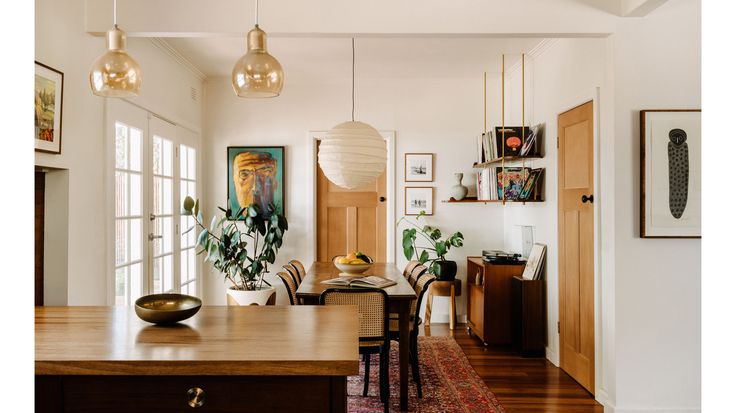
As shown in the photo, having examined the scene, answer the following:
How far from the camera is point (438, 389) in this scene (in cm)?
357

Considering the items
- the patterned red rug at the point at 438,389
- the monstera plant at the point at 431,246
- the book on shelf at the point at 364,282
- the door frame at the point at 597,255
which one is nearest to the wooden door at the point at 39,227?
the book on shelf at the point at 364,282

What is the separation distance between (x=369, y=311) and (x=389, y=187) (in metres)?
2.81

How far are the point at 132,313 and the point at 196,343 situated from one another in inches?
26.5

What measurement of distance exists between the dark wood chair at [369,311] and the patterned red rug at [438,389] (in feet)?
0.98

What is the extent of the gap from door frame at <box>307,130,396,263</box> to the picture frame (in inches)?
120

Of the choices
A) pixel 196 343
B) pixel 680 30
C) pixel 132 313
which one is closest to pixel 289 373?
pixel 196 343

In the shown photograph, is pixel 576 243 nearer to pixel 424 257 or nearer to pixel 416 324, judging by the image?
pixel 416 324

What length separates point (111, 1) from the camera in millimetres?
2971

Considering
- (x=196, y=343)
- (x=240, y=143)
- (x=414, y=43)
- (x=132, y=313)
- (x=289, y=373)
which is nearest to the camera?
(x=289, y=373)

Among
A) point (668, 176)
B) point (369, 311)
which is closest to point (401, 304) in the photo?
point (369, 311)

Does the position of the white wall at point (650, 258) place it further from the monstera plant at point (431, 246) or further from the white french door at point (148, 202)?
the white french door at point (148, 202)

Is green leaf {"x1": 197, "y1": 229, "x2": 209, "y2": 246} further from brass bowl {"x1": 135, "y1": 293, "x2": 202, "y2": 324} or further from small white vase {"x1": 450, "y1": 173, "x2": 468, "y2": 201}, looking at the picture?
brass bowl {"x1": 135, "y1": 293, "x2": 202, "y2": 324}

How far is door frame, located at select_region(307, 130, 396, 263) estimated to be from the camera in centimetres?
560
